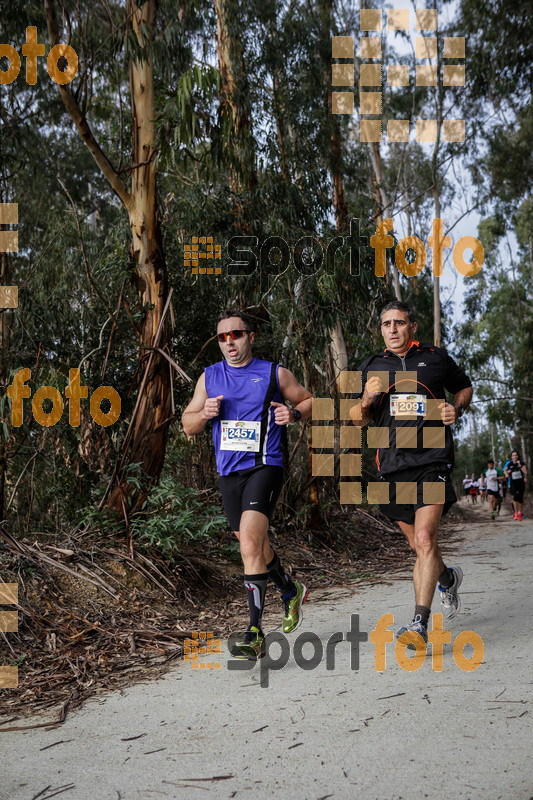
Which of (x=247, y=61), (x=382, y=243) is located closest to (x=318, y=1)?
(x=247, y=61)

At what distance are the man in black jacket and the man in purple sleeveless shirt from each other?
50cm

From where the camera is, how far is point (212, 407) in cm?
462

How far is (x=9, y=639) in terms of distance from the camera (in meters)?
4.84

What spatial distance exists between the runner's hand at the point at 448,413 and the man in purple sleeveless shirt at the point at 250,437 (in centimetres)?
81

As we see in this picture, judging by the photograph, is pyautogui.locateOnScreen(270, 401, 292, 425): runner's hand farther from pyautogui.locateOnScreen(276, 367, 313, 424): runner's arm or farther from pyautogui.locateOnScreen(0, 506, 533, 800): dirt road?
pyautogui.locateOnScreen(0, 506, 533, 800): dirt road

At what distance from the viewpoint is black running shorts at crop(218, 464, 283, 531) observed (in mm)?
4676

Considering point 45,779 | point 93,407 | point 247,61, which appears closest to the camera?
point 45,779

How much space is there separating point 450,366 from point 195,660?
2380 mm

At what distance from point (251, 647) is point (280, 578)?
578 millimetres

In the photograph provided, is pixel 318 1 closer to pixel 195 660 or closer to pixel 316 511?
pixel 316 511

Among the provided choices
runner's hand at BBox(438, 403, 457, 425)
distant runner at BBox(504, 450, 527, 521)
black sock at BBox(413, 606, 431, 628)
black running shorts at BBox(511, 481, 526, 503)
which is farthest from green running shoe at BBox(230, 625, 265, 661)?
black running shorts at BBox(511, 481, 526, 503)

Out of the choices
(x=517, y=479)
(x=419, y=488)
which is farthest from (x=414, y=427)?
(x=517, y=479)

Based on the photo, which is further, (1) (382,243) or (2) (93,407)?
(1) (382,243)

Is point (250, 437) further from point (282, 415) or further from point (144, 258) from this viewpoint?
point (144, 258)
